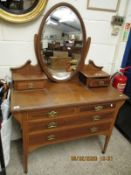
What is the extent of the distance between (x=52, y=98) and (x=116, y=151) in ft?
3.61

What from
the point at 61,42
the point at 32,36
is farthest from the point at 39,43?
the point at 61,42

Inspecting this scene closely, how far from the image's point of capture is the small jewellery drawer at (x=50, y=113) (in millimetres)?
1330

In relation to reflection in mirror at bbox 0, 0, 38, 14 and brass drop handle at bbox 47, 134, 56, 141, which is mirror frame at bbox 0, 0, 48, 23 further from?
brass drop handle at bbox 47, 134, 56, 141

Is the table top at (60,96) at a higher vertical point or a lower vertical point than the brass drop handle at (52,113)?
higher

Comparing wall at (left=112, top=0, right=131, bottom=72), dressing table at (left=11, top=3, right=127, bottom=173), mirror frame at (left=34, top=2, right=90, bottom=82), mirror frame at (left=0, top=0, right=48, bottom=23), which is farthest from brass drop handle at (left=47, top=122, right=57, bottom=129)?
wall at (left=112, top=0, right=131, bottom=72)

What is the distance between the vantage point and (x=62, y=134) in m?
1.53

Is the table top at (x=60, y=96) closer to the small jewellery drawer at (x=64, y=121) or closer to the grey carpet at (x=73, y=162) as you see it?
the small jewellery drawer at (x=64, y=121)

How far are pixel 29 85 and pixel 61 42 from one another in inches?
22.3

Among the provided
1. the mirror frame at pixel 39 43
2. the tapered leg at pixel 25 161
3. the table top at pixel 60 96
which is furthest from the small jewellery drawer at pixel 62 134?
the mirror frame at pixel 39 43

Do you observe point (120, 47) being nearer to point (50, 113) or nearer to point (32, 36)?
point (32, 36)

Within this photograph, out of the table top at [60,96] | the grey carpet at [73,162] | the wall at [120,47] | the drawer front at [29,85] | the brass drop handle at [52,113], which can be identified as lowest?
the grey carpet at [73,162]

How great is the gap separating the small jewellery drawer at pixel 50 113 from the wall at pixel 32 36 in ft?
1.97
